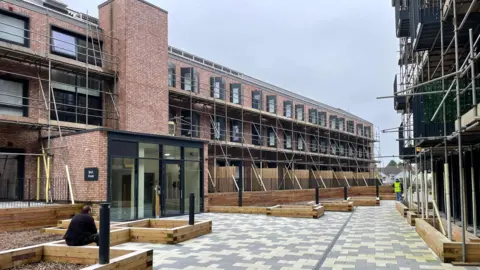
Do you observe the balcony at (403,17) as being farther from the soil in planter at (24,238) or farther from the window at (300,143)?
the window at (300,143)

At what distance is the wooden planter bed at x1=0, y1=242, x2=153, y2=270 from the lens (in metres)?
6.91

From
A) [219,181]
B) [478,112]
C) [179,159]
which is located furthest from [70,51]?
[478,112]

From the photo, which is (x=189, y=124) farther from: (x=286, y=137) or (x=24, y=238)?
(x=24, y=238)

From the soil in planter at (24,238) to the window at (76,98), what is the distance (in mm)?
6512

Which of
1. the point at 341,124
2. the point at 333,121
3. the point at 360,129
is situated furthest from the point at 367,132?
the point at 333,121

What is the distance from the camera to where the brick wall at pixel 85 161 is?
48.2ft

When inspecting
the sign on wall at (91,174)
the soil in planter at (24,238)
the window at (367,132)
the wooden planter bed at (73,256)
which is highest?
the window at (367,132)

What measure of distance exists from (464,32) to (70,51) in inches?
603

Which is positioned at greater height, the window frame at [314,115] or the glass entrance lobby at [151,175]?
the window frame at [314,115]

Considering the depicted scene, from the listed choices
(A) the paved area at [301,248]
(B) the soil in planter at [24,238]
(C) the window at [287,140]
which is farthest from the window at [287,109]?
(B) the soil in planter at [24,238]

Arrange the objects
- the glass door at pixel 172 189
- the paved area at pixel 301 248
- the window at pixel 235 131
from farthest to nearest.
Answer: the window at pixel 235 131
the glass door at pixel 172 189
the paved area at pixel 301 248

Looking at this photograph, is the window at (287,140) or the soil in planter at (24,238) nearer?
the soil in planter at (24,238)

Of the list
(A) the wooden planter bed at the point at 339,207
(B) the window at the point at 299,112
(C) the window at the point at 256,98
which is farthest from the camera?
(B) the window at the point at 299,112

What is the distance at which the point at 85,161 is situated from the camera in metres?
15.0
